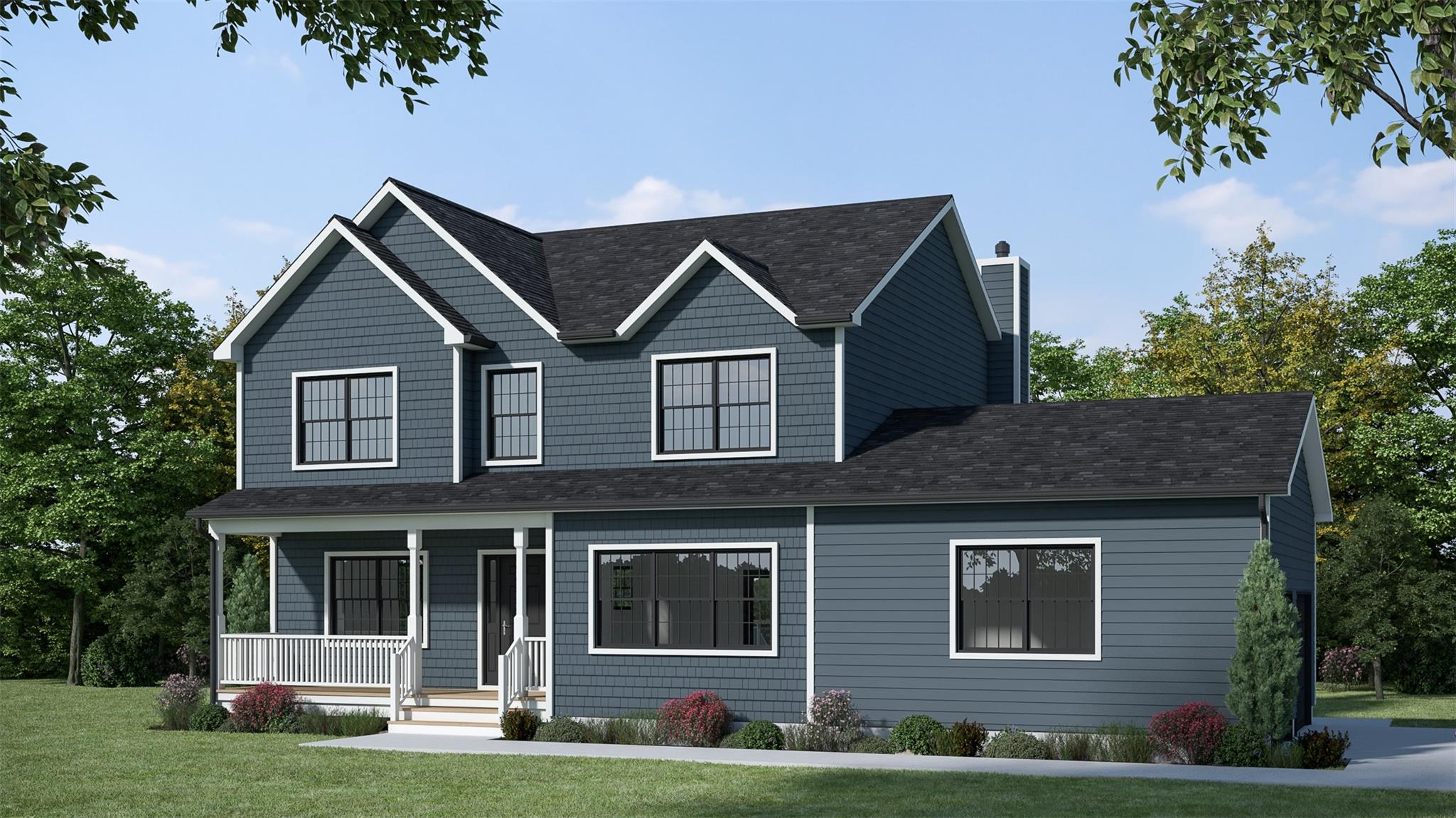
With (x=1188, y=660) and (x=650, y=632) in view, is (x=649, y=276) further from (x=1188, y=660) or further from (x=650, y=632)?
(x=1188, y=660)

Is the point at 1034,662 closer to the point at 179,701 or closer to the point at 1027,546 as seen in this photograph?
the point at 1027,546

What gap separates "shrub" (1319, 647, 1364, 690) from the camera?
117 ft

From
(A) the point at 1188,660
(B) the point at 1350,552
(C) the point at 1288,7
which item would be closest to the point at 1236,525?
(A) the point at 1188,660

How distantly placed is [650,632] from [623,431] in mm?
3443

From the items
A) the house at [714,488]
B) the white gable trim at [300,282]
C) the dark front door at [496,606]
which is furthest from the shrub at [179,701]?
the white gable trim at [300,282]

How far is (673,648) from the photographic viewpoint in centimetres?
2294

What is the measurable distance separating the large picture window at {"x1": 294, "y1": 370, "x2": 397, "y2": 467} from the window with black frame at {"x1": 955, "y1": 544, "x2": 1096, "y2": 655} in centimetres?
1037

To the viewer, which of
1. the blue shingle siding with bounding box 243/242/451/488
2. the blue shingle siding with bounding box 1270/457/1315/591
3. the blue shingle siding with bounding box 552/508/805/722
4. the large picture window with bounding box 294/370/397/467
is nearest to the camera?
the blue shingle siding with bounding box 1270/457/1315/591

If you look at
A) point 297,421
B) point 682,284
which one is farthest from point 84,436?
point 682,284

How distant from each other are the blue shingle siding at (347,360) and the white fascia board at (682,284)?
3399 millimetres

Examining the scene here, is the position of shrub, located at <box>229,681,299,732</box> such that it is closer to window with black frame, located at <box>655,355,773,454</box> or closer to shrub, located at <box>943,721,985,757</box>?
window with black frame, located at <box>655,355,773,454</box>

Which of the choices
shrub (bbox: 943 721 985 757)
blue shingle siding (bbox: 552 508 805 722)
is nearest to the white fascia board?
blue shingle siding (bbox: 552 508 805 722)

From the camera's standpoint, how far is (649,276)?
26938 millimetres

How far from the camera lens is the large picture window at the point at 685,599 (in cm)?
2255
